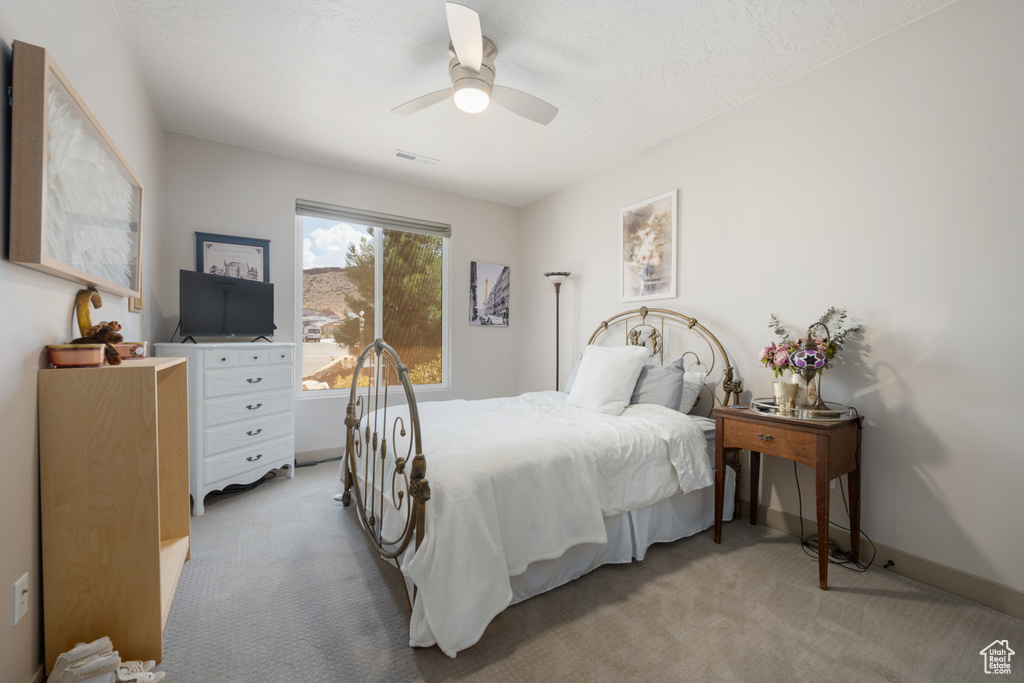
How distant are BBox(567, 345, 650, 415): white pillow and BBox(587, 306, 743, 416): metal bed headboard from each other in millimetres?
428

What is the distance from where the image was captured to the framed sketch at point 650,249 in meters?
3.24

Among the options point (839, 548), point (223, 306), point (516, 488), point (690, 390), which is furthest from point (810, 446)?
point (223, 306)

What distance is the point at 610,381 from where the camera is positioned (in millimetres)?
2820

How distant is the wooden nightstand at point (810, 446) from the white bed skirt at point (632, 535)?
16 centimetres

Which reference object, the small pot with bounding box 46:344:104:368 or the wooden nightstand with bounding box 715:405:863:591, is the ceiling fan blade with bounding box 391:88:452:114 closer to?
the small pot with bounding box 46:344:104:368

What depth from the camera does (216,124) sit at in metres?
3.15

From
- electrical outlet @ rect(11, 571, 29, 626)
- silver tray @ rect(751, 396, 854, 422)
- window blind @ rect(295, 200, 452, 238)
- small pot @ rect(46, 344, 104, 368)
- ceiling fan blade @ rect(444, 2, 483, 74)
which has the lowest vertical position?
electrical outlet @ rect(11, 571, 29, 626)

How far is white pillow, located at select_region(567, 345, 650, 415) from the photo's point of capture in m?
2.76

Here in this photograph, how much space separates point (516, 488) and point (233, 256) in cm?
311

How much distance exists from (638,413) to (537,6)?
2.20 m

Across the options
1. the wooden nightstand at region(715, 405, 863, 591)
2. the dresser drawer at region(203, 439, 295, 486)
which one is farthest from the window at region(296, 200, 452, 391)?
the wooden nightstand at region(715, 405, 863, 591)

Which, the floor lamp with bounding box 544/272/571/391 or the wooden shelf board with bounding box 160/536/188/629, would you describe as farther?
the floor lamp with bounding box 544/272/571/391

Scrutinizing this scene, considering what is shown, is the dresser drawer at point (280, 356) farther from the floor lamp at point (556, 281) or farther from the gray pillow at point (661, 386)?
the gray pillow at point (661, 386)

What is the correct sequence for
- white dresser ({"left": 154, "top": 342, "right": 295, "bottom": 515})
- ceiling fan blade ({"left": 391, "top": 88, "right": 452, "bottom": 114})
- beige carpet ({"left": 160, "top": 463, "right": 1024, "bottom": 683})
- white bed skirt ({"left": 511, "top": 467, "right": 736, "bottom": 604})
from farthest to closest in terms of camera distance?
1. white dresser ({"left": 154, "top": 342, "right": 295, "bottom": 515})
2. ceiling fan blade ({"left": 391, "top": 88, "right": 452, "bottom": 114})
3. white bed skirt ({"left": 511, "top": 467, "right": 736, "bottom": 604})
4. beige carpet ({"left": 160, "top": 463, "right": 1024, "bottom": 683})
